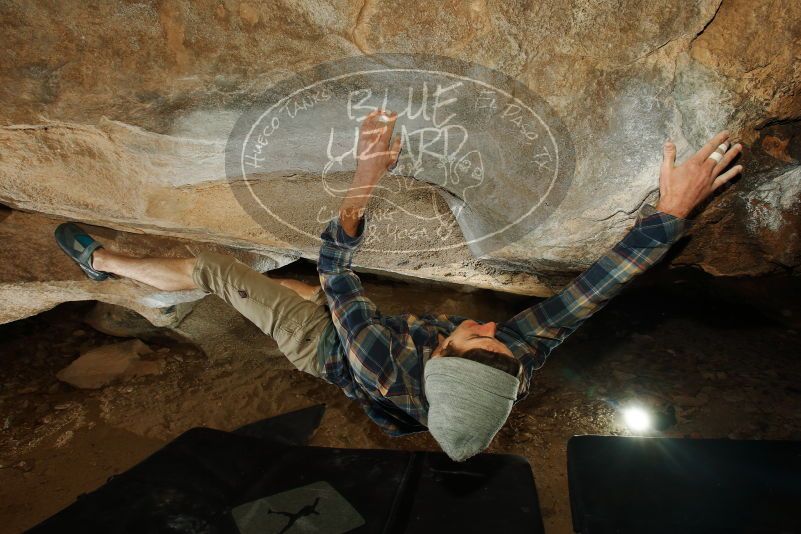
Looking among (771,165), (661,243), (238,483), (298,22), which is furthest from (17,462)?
(771,165)

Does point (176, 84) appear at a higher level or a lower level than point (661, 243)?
higher

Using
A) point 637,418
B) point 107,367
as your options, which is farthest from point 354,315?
point 107,367

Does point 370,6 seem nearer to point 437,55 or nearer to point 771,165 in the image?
point 437,55

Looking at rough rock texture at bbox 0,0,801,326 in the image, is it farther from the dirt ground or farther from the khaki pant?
the dirt ground

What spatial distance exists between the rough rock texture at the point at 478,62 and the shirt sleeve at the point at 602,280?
0.13 meters

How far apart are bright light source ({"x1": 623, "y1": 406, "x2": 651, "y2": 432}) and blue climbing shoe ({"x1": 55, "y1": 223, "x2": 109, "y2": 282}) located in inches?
141

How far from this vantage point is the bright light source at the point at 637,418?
3.23m

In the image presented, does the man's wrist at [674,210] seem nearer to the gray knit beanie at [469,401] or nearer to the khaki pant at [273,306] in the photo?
the gray knit beanie at [469,401]

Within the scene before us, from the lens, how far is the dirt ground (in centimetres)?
312

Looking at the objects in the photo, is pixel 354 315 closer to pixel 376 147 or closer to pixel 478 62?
pixel 376 147

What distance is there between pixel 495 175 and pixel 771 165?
0.99 metres

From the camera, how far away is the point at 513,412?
3.44 metres

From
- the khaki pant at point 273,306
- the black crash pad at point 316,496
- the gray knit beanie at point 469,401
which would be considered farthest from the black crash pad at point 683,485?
the khaki pant at point 273,306

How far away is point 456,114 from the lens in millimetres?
1642
